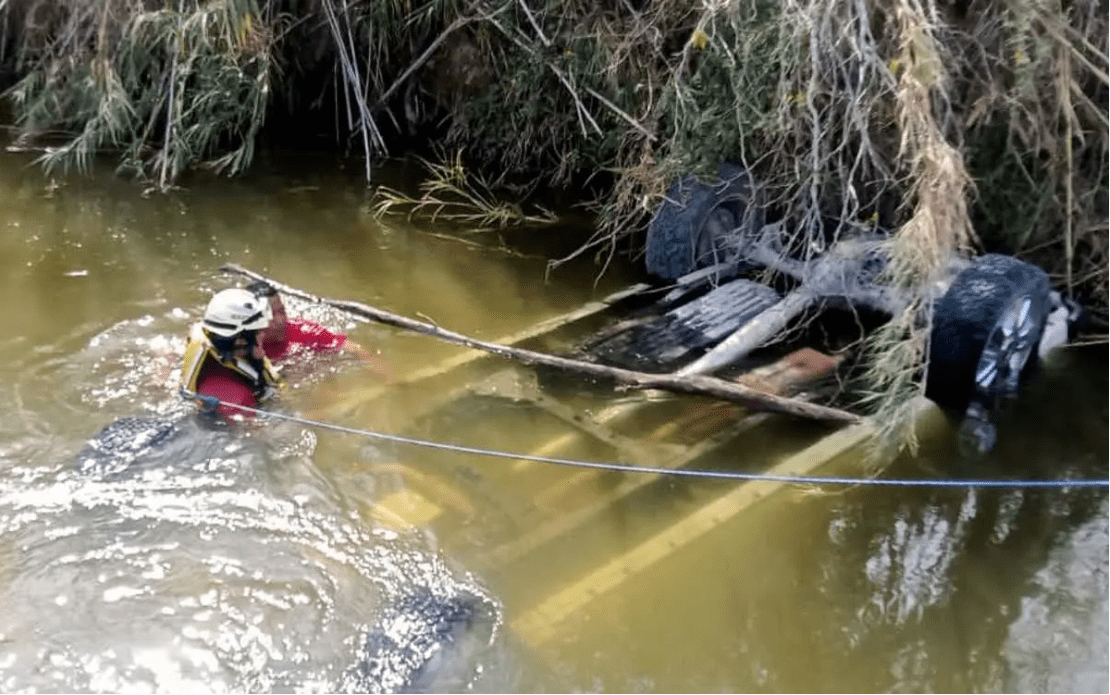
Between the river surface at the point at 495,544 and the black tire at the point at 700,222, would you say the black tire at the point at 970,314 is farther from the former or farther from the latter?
the black tire at the point at 700,222

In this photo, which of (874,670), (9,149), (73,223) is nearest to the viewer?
(874,670)

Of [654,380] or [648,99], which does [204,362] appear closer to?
[654,380]

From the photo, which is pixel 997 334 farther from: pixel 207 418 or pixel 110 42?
pixel 110 42

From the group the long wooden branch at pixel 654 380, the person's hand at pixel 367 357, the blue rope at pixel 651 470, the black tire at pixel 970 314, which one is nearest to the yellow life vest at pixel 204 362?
the blue rope at pixel 651 470

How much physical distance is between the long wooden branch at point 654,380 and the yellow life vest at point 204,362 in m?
0.81

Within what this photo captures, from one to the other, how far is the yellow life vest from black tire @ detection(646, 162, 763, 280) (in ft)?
8.06

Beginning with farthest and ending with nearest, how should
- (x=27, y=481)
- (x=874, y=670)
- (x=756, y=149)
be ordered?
(x=756, y=149) < (x=27, y=481) < (x=874, y=670)

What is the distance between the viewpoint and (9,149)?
8461 mm

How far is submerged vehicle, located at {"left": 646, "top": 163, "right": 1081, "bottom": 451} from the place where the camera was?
460cm

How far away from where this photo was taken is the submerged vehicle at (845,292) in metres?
4.60

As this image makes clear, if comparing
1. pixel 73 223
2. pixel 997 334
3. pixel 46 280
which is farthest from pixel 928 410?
pixel 73 223

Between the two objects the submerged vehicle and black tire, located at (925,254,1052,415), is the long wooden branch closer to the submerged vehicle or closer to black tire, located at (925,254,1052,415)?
the submerged vehicle

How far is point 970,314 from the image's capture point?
14.9 ft

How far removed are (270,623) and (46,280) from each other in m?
3.58
